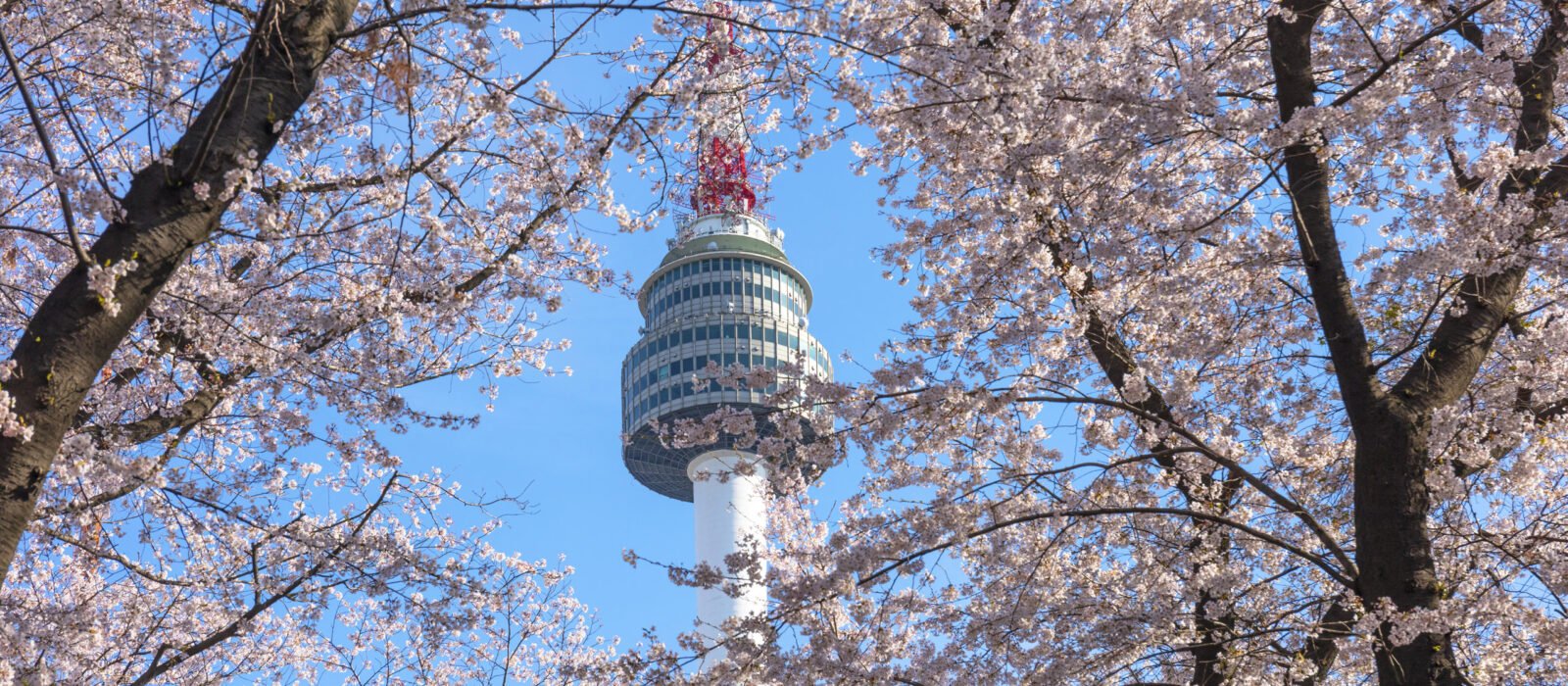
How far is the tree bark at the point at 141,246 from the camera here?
3654mm

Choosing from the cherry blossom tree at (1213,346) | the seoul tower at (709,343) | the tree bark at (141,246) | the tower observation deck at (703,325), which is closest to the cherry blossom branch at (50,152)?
the tree bark at (141,246)

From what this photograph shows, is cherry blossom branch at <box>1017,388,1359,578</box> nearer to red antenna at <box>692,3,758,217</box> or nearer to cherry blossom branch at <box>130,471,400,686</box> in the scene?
red antenna at <box>692,3,758,217</box>

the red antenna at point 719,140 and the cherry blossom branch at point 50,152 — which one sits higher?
the red antenna at point 719,140

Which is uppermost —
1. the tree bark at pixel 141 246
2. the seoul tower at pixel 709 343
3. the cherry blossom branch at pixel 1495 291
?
the seoul tower at pixel 709 343

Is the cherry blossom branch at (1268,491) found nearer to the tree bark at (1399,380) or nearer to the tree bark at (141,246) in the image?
the tree bark at (1399,380)

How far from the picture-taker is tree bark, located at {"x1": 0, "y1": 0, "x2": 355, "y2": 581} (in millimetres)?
A: 3654

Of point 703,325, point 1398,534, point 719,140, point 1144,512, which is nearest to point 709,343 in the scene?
point 703,325

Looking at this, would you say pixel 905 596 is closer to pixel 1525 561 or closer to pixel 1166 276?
pixel 1166 276

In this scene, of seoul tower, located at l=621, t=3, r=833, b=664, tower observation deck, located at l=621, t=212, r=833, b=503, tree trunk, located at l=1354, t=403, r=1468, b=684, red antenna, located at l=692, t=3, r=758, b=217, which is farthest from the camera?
tower observation deck, located at l=621, t=212, r=833, b=503

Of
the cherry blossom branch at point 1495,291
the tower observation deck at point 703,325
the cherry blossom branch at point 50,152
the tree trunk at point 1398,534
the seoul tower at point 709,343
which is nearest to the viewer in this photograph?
the cherry blossom branch at point 50,152

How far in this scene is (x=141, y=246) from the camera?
3750mm

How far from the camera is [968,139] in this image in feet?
26.8

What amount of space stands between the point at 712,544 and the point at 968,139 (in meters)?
57.7

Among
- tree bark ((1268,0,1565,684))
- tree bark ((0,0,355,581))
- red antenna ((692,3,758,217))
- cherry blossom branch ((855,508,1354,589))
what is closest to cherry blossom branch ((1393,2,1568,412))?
tree bark ((1268,0,1565,684))
